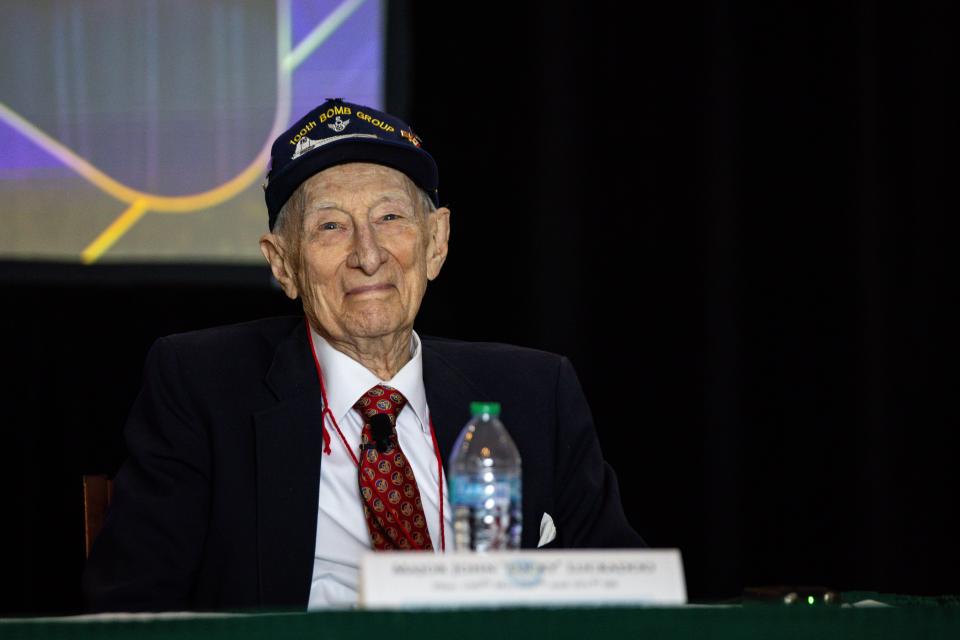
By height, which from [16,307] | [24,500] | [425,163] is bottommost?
[24,500]

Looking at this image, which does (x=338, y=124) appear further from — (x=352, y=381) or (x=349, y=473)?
(x=349, y=473)

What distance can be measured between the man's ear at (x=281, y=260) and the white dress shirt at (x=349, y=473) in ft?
0.30

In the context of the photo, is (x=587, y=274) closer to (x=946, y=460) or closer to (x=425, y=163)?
(x=946, y=460)

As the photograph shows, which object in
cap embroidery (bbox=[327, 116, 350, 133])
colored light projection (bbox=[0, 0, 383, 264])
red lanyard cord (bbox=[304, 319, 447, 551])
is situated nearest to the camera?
red lanyard cord (bbox=[304, 319, 447, 551])

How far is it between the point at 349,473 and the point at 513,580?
0.87 metres

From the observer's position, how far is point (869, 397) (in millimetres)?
3406

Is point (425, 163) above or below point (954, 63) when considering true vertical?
below

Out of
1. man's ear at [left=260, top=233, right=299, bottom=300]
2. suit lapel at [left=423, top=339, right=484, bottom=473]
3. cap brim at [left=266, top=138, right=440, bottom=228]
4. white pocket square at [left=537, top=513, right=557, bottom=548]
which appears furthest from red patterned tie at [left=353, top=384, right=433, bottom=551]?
cap brim at [left=266, top=138, right=440, bottom=228]

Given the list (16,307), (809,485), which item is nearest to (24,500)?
(16,307)

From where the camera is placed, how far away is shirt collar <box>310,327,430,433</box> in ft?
6.70

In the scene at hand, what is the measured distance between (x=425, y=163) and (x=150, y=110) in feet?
5.03

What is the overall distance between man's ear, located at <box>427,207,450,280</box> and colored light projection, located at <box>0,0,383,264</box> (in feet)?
4.13

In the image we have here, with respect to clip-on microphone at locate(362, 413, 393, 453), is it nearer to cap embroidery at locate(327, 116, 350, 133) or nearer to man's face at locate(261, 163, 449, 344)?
man's face at locate(261, 163, 449, 344)

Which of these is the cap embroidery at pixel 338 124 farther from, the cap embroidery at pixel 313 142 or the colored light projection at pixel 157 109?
the colored light projection at pixel 157 109
